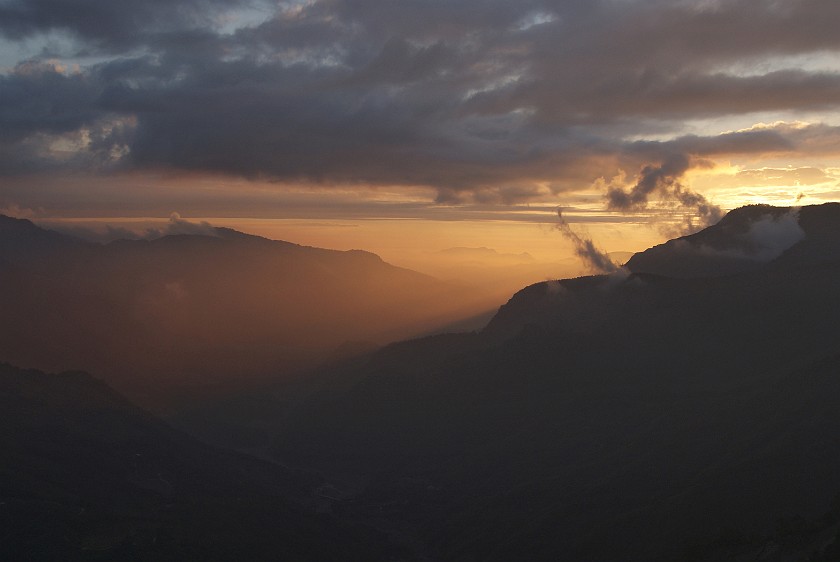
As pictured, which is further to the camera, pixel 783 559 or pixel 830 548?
pixel 783 559
